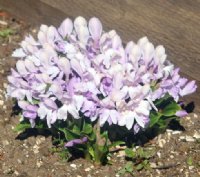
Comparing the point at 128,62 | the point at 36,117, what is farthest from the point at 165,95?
the point at 36,117

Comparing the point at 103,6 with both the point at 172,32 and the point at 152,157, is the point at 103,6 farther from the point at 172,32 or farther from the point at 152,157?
the point at 152,157

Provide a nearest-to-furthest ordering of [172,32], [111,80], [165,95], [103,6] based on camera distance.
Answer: [111,80], [165,95], [172,32], [103,6]

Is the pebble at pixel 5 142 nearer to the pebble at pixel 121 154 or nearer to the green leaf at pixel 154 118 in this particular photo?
the pebble at pixel 121 154

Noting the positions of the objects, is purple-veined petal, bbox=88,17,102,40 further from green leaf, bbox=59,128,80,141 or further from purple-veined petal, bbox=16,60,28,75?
green leaf, bbox=59,128,80,141

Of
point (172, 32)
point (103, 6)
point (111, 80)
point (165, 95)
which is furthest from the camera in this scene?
point (103, 6)

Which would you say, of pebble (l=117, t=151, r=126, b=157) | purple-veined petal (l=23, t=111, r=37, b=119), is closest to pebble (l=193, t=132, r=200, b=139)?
pebble (l=117, t=151, r=126, b=157)

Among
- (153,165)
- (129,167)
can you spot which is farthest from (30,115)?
(153,165)
